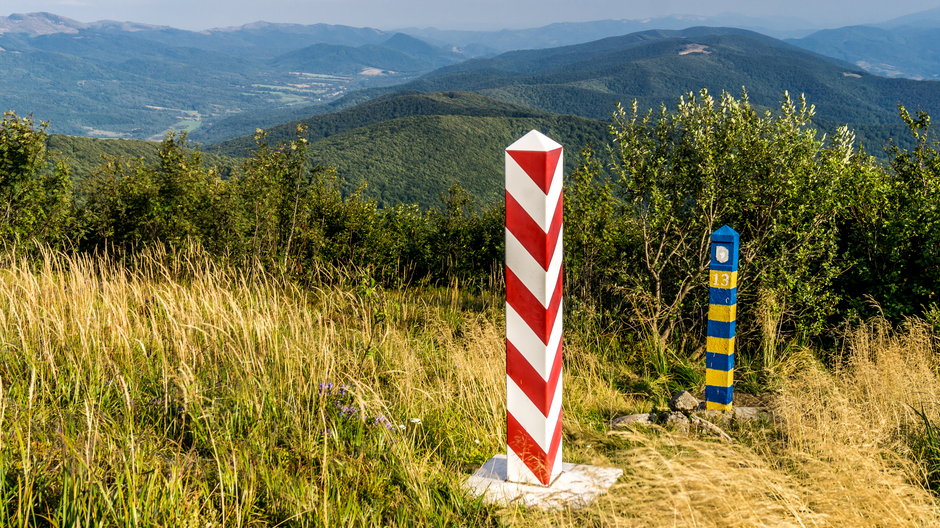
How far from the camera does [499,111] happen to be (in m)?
178

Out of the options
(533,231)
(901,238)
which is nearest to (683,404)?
(533,231)

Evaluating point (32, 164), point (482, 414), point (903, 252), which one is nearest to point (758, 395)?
point (482, 414)

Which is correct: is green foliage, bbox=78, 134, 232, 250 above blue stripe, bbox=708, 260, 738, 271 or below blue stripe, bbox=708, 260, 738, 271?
below

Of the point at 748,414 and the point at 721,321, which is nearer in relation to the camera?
the point at 748,414

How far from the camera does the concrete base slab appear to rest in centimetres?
292

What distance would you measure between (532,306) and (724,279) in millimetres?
2674

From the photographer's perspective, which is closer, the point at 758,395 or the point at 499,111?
the point at 758,395

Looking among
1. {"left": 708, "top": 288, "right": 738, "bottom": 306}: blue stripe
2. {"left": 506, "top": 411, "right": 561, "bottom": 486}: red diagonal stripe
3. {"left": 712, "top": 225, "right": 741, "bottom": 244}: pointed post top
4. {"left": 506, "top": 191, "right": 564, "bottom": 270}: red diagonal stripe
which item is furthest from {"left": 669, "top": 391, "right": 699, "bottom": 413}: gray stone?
{"left": 506, "top": 191, "right": 564, "bottom": 270}: red diagonal stripe

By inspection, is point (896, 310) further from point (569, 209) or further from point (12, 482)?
point (12, 482)

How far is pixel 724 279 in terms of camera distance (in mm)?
5113

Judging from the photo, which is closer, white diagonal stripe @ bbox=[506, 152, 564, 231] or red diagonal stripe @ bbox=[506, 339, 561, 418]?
white diagonal stripe @ bbox=[506, 152, 564, 231]

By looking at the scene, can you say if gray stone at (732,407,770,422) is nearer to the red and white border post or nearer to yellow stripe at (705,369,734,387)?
yellow stripe at (705,369,734,387)

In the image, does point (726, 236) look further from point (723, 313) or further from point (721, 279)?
point (723, 313)

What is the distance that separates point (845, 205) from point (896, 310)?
1.31 meters
